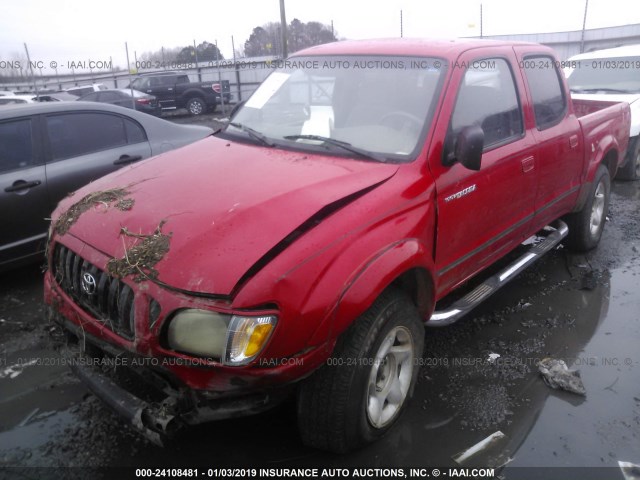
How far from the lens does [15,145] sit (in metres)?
4.38

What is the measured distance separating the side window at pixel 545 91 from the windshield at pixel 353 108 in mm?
1156

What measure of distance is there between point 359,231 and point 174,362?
961mm

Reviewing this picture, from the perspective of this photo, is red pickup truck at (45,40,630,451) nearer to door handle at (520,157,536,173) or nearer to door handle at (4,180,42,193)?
door handle at (520,157,536,173)

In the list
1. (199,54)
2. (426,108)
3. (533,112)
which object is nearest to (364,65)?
(426,108)

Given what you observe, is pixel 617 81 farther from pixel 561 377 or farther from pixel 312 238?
pixel 312 238

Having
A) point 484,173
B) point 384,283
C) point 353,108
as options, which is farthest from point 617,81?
point 384,283

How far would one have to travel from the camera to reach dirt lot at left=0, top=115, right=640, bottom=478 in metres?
2.57

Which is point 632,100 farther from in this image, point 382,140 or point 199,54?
point 199,54

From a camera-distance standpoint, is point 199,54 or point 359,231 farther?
point 199,54

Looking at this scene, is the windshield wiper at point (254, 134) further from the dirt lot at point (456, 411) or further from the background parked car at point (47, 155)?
the background parked car at point (47, 155)

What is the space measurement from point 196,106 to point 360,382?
18291 mm

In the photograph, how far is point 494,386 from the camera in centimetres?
312

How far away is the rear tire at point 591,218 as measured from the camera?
15.6 feet

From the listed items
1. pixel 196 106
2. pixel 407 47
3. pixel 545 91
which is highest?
pixel 407 47
